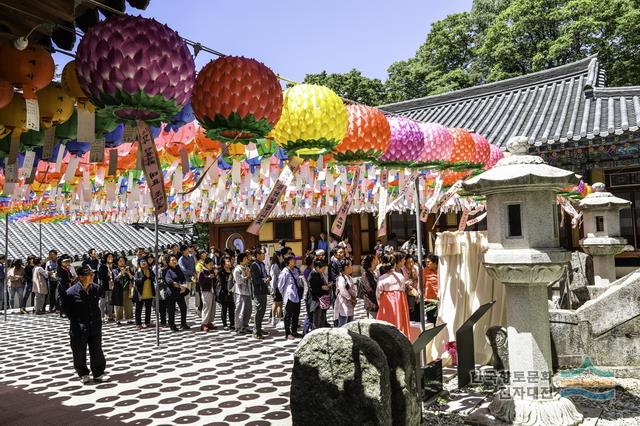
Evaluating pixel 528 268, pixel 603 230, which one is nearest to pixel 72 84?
pixel 528 268

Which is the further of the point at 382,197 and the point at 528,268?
the point at 382,197

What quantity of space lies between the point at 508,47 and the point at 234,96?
95.7 feet

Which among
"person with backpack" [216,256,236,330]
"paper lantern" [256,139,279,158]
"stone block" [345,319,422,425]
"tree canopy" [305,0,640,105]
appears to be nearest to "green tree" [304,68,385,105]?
"tree canopy" [305,0,640,105]

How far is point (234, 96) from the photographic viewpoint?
3465 mm

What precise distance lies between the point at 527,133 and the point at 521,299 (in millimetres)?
10111

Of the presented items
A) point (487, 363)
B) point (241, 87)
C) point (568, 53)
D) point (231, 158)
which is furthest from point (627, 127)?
point (568, 53)

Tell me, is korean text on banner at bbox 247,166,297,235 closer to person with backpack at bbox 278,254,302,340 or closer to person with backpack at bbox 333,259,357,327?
person with backpack at bbox 333,259,357,327

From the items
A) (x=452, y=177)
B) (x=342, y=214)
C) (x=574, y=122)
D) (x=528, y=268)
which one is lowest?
(x=528, y=268)

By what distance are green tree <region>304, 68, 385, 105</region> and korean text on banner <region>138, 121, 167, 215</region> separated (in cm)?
3205

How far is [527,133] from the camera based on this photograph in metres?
13.9

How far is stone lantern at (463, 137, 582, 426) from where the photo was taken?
4926mm

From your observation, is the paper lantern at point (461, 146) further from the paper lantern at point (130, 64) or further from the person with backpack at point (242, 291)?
the person with backpack at point (242, 291)

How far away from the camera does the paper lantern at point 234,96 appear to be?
3461mm

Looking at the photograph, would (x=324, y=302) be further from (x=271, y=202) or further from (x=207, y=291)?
(x=271, y=202)
